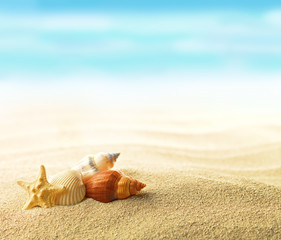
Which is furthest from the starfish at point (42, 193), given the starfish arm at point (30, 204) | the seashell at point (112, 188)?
the seashell at point (112, 188)

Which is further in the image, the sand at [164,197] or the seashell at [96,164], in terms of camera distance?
the seashell at [96,164]

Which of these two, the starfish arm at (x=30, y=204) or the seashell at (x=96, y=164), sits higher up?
the seashell at (x=96, y=164)

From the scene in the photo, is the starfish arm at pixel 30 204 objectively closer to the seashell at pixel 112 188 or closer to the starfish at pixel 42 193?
the starfish at pixel 42 193

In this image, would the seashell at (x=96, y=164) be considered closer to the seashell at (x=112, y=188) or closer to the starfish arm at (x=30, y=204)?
the seashell at (x=112, y=188)

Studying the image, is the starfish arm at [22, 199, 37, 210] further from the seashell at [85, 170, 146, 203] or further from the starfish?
the seashell at [85, 170, 146, 203]

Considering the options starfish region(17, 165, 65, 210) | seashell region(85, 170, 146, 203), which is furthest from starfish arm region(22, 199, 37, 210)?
seashell region(85, 170, 146, 203)

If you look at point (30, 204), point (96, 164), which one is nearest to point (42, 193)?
point (30, 204)

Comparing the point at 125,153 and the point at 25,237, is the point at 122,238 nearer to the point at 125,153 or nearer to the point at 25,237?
the point at 25,237

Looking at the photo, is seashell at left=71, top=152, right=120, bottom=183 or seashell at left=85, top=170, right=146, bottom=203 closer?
seashell at left=85, top=170, right=146, bottom=203
